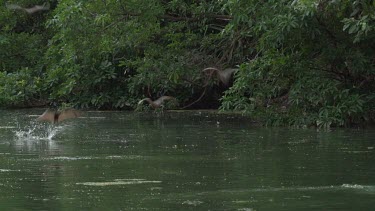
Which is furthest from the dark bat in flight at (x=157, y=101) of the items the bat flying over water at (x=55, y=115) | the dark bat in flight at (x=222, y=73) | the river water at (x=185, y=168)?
the bat flying over water at (x=55, y=115)

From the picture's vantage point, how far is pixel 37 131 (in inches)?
648

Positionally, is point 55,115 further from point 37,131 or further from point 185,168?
point 185,168

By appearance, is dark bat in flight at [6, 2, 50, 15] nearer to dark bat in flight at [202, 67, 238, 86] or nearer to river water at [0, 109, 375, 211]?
dark bat in flight at [202, 67, 238, 86]

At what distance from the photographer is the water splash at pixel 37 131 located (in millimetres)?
15164

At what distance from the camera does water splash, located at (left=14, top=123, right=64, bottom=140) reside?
1516cm

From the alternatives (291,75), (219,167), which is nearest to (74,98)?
(291,75)

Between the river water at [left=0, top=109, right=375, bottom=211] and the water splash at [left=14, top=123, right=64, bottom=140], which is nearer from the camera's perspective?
the river water at [left=0, top=109, right=375, bottom=211]

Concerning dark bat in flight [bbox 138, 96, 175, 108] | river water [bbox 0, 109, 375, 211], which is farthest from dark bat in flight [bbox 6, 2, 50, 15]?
river water [bbox 0, 109, 375, 211]

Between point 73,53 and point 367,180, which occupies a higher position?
point 73,53

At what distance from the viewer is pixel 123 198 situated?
27.3ft

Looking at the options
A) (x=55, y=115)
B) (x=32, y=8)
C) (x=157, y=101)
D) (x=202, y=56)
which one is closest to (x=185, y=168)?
(x=55, y=115)

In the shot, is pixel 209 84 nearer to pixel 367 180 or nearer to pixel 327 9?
pixel 327 9

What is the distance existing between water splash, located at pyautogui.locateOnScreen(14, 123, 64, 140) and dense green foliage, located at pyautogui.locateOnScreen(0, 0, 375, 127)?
2.75 meters

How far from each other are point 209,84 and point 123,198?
1301 cm
